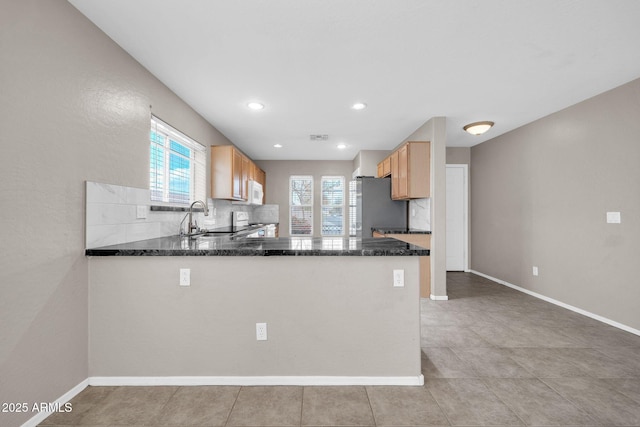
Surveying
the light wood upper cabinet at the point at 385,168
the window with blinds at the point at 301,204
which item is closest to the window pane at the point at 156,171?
the light wood upper cabinet at the point at 385,168

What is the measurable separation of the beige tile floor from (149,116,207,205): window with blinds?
5.63 feet

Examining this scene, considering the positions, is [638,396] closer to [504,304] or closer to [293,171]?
[504,304]

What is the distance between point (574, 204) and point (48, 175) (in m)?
5.02

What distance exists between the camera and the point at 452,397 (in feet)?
6.01

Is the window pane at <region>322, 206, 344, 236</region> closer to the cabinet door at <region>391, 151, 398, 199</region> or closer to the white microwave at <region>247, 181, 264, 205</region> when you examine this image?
the white microwave at <region>247, 181, 264, 205</region>

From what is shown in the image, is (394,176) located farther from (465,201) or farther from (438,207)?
(465,201)

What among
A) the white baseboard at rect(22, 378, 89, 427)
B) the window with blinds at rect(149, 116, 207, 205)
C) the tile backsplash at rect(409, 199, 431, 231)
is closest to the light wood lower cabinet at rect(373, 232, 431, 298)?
the tile backsplash at rect(409, 199, 431, 231)

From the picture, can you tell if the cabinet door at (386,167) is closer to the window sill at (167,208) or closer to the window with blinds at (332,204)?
the window with blinds at (332,204)

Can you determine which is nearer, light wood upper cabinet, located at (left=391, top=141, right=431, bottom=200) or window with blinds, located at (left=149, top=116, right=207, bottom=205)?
window with blinds, located at (left=149, top=116, right=207, bottom=205)

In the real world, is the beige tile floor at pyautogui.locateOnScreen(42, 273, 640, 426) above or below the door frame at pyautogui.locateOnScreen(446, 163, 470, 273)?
below

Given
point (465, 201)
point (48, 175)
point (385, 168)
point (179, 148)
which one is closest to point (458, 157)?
point (465, 201)

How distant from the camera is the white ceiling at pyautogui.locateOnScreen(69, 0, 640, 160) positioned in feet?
6.06

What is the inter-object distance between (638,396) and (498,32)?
2.62 meters

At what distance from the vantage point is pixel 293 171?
7.06 m
